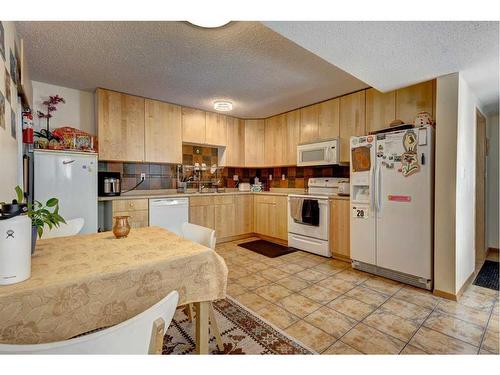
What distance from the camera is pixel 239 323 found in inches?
73.7

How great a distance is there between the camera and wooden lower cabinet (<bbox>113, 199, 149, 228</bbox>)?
3184 mm

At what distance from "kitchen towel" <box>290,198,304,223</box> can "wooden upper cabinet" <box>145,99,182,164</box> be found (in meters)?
1.93

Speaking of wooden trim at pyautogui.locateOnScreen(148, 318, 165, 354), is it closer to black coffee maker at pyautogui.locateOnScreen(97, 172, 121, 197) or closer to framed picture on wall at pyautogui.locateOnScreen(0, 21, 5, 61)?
framed picture on wall at pyautogui.locateOnScreen(0, 21, 5, 61)

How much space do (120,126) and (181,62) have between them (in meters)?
1.48

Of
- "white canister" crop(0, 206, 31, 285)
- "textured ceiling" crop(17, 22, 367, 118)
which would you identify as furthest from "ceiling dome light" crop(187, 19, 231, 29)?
"white canister" crop(0, 206, 31, 285)

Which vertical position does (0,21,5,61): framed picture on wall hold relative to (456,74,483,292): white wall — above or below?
above

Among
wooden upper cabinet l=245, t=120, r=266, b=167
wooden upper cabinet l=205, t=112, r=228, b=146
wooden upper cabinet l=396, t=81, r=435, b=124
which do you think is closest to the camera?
wooden upper cabinet l=396, t=81, r=435, b=124

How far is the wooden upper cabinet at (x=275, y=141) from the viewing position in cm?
451

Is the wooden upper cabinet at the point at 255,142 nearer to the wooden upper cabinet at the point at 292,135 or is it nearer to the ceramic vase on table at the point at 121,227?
the wooden upper cabinet at the point at 292,135

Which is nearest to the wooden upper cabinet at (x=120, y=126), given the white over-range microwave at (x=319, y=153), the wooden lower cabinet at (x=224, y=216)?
the wooden lower cabinet at (x=224, y=216)

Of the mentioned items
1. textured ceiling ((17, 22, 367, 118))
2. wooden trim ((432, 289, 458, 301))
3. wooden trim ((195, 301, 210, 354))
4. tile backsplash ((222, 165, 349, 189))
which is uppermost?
textured ceiling ((17, 22, 367, 118))

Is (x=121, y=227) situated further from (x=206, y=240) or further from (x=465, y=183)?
(x=465, y=183)

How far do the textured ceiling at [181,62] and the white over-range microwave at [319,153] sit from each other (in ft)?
2.26

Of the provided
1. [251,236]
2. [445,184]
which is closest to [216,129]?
[251,236]
